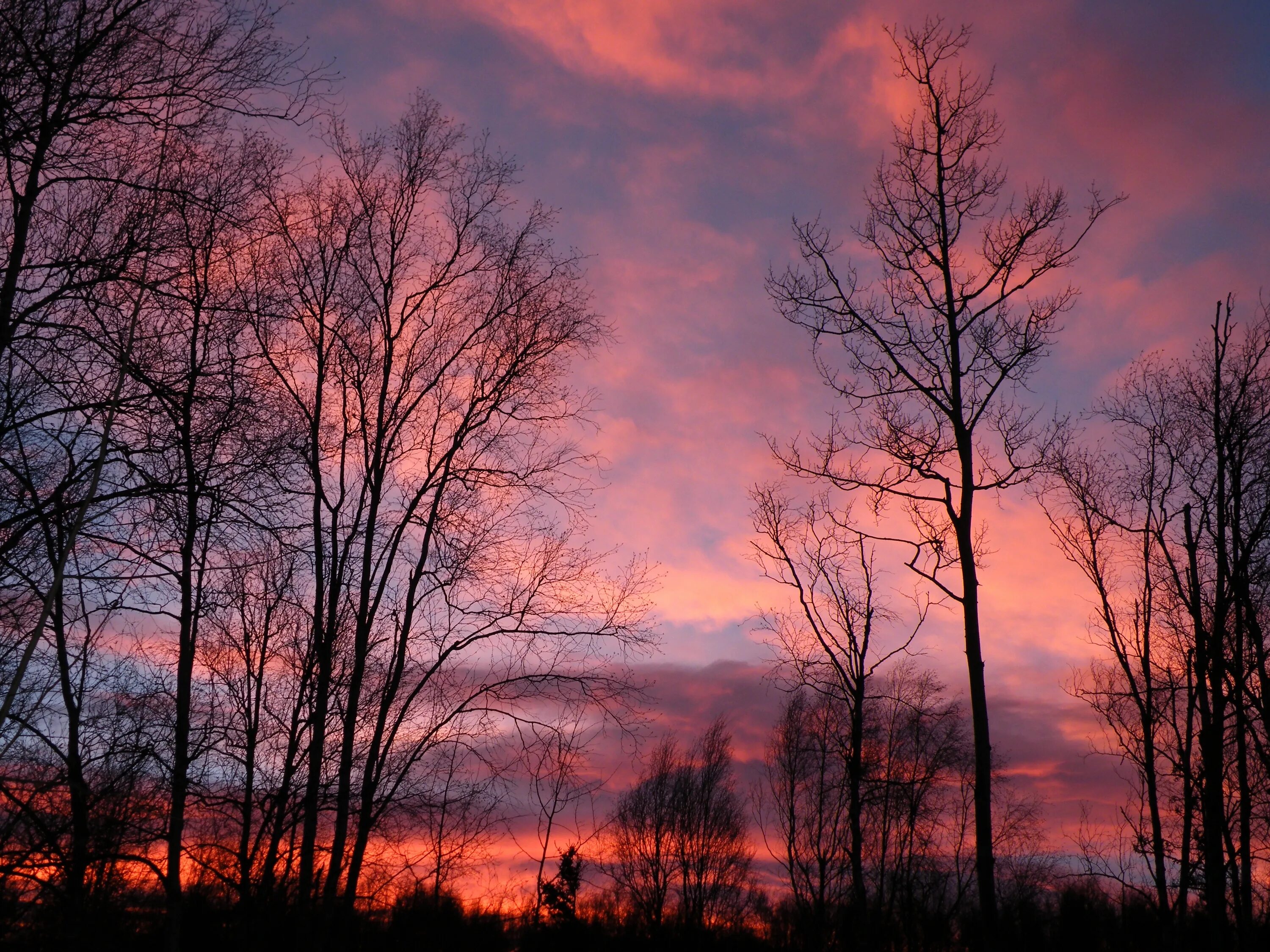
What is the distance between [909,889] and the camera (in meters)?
42.9

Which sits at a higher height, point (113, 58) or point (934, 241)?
point (934, 241)

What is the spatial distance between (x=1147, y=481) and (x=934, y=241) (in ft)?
34.9

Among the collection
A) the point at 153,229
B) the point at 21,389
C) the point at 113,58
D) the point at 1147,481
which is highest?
the point at 1147,481

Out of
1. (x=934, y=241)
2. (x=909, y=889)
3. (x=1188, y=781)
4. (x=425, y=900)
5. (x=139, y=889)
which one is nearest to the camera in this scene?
(x=934, y=241)

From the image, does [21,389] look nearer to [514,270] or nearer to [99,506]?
[99,506]

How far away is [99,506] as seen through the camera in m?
8.08

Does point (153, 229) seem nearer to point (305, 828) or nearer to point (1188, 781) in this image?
point (305, 828)

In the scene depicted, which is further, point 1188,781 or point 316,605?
point 1188,781

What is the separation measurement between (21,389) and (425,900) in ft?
105

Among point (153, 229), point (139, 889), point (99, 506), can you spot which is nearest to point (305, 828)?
point (139, 889)

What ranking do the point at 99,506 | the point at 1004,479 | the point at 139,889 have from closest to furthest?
the point at 99,506 → the point at 1004,479 → the point at 139,889

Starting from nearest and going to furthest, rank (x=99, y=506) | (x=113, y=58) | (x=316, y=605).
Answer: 1. (x=113, y=58)
2. (x=99, y=506)
3. (x=316, y=605)

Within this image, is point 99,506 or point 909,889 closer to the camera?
point 99,506

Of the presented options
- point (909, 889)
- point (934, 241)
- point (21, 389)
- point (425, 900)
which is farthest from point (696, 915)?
point (21, 389)
